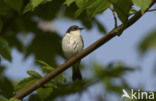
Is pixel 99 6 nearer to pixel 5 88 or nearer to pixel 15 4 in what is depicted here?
pixel 15 4

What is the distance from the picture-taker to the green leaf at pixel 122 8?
2.69m

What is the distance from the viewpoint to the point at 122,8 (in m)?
2.71

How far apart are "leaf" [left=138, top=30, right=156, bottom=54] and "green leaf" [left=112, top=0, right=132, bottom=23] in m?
1.27

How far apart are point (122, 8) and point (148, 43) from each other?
138cm

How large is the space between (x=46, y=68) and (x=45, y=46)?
248 cm

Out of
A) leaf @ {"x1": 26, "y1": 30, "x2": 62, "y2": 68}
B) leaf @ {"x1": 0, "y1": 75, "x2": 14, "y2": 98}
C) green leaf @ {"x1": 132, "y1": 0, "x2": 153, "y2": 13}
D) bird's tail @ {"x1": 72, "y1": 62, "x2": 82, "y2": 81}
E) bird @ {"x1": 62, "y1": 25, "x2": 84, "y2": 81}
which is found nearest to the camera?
green leaf @ {"x1": 132, "y1": 0, "x2": 153, "y2": 13}

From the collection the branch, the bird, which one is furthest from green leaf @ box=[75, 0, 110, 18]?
the bird

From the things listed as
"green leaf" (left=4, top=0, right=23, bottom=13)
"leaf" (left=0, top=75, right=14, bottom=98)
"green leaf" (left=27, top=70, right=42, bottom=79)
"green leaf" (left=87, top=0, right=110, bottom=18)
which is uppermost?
"green leaf" (left=87, top=0, right=110, bottom=18)

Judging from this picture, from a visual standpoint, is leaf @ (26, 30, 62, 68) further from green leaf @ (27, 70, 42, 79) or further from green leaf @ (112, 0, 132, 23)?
green leaf @ (112, 0, 132, 23)

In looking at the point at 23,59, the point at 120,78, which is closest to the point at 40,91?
the point at 120,78

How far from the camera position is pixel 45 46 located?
5641mm

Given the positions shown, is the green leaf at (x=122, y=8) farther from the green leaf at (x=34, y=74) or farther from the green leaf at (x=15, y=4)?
the green leaf at (x=15, y=4)

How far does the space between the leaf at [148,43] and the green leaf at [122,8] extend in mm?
1274

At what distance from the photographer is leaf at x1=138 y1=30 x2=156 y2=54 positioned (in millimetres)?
3969
